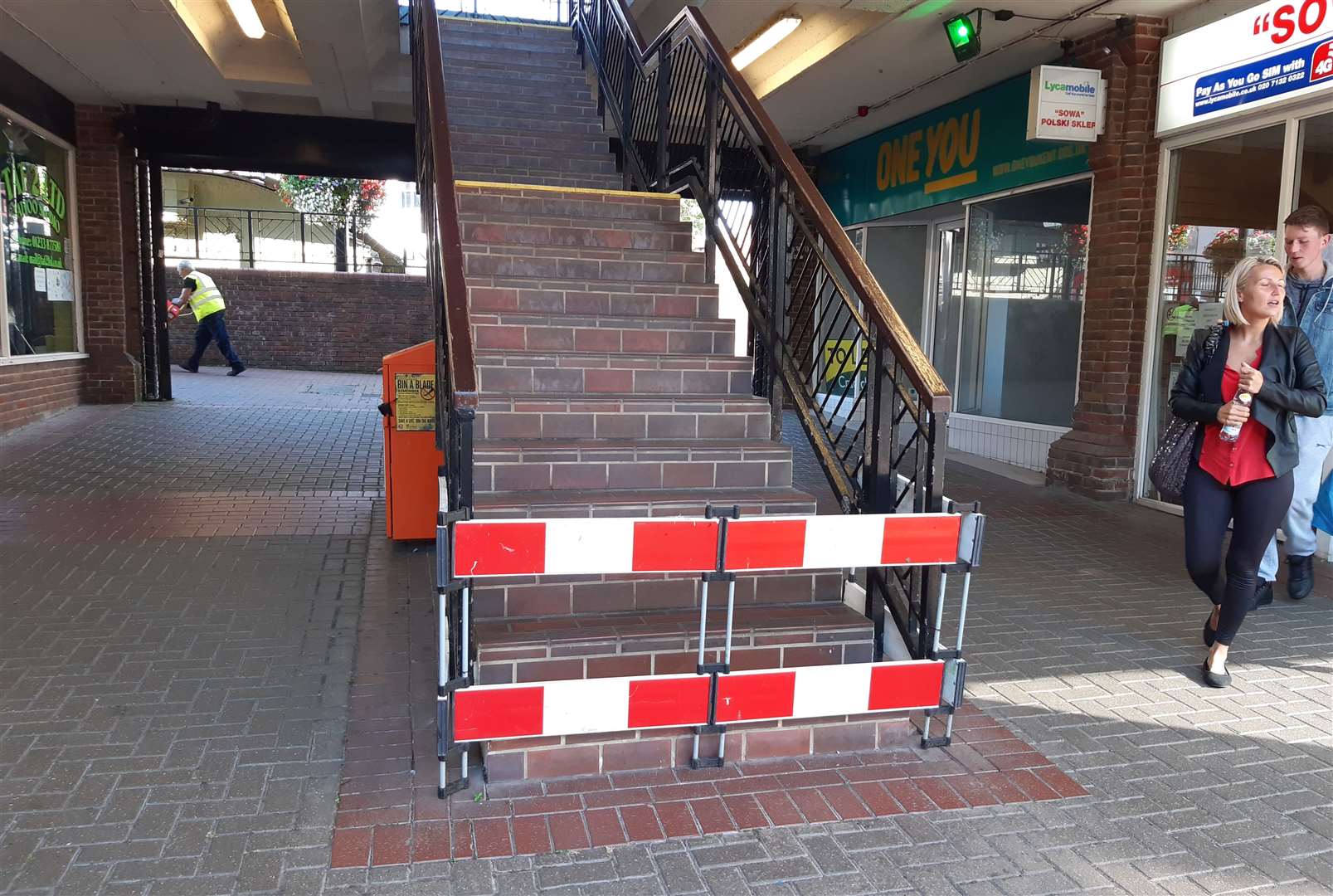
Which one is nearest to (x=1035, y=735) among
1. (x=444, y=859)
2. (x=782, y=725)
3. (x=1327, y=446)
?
(x=782, y=725)

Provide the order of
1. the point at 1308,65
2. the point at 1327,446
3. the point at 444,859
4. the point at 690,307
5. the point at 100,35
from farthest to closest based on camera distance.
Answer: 1. the point at 100,35
2. the point at 1308,65
3. the point at 690,307
4. the point at 1327,446
5. the point at 444,859

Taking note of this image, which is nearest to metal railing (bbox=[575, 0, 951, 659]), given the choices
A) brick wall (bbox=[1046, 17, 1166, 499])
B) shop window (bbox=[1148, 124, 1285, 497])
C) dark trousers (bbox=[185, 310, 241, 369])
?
brick wall (bbox=[1046, 17, 1166, 499])

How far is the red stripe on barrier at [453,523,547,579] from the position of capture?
107 inches

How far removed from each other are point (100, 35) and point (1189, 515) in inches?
358

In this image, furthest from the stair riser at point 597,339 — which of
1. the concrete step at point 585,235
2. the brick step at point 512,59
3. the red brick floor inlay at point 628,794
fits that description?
the brick step at point 512,59

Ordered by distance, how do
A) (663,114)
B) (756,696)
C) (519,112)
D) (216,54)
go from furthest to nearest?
1. (216,54)
2. (519,112)
3. (663,114)
4. (756,696)

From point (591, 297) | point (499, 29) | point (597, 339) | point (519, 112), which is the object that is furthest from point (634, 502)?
point (499, 29)

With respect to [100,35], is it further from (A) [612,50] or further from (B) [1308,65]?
(B) [1308,65]

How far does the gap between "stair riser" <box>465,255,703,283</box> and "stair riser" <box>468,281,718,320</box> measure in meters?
0.30

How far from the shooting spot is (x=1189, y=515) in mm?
3975

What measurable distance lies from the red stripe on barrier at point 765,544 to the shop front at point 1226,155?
5.07 meters

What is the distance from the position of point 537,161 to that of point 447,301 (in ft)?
14.4

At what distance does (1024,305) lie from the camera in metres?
9.27

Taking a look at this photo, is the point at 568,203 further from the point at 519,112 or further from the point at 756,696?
the point at 756,696
